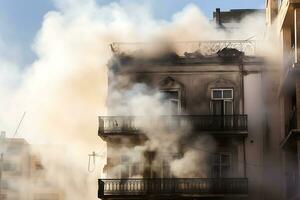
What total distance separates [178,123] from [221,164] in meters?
2.57

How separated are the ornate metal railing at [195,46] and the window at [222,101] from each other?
1894 mm

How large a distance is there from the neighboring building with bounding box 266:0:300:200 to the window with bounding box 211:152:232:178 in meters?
2.28

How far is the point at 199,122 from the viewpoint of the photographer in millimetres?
30297

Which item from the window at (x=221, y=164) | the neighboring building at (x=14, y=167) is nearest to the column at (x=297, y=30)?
the window at (x=221, y=164)

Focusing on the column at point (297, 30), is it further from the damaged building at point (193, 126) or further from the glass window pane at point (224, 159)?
the glass window pane at point (224, 159)

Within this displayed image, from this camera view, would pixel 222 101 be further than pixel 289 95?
Yes

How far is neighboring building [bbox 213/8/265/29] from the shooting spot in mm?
40438

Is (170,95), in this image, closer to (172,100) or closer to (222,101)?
(172,100)

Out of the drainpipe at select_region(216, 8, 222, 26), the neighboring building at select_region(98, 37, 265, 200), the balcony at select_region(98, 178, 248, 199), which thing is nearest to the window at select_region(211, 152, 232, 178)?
the neighboring building at select_region(98, 37, 265, 200)

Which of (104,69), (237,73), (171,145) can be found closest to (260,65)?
(237,73)

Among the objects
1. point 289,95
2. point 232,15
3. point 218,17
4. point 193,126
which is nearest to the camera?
point 289,95

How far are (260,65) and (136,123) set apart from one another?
602 cm

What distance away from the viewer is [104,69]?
3278cm

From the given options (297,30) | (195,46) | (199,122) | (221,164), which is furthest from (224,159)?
(297,30)
